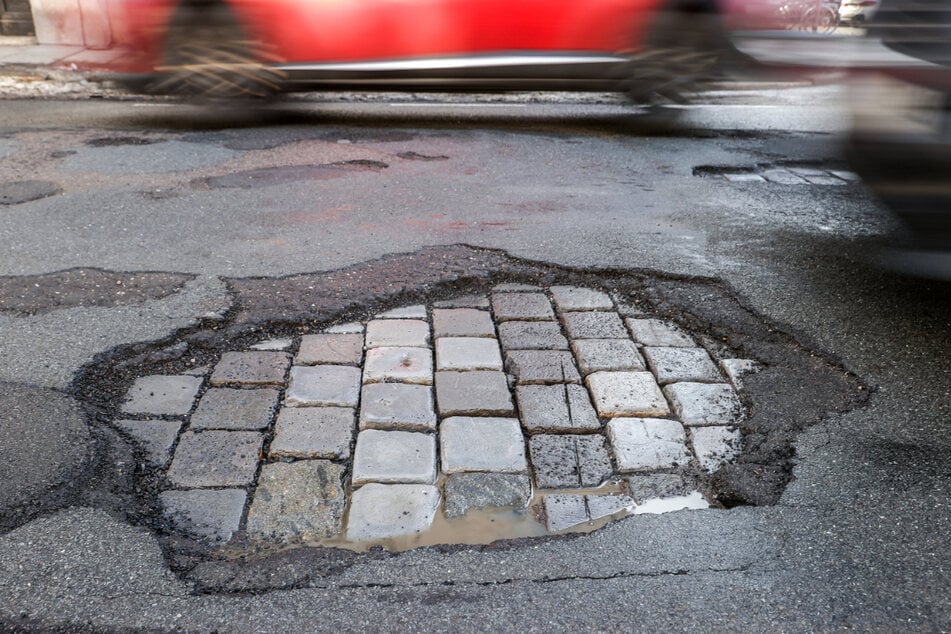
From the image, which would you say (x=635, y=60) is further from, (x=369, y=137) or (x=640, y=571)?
(x=640, y=571)

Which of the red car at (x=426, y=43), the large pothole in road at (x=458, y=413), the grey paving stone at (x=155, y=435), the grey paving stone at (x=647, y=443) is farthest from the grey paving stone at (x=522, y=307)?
the red car at (x=426, y=43)

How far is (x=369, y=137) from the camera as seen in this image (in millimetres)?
7176

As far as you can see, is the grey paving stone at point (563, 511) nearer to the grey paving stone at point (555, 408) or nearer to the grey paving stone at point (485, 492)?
the grey paving stone at point (485, 492)

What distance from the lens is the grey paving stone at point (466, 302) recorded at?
415 cm

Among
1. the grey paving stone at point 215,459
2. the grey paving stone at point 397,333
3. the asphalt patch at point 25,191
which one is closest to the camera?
the grey paving stone at point 215,459

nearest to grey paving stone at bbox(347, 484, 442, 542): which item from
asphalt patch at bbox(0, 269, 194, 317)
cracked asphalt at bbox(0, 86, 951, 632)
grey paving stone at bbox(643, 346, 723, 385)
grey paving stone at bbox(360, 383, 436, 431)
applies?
cracked asphalt at bbox(0, 86, 951, 632)

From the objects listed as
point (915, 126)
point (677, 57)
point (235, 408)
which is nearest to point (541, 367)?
point (235, 408)

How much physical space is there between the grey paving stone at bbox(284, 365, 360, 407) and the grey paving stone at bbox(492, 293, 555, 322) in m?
0.90

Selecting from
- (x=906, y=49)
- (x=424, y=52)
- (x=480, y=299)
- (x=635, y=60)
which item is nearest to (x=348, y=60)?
(x=424, y=52)

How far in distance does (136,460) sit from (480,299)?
1.93 meters

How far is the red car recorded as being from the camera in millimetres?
7070

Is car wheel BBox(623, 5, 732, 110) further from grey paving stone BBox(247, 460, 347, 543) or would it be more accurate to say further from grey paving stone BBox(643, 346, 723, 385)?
grey paving stone BBox(247, 460, 347, 543)

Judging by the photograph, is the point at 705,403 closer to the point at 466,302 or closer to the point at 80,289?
the point at 466,302

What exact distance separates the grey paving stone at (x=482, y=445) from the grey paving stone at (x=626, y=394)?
1.36 ft
